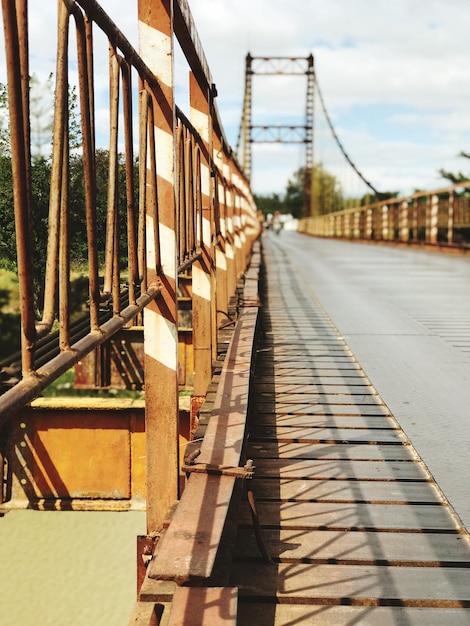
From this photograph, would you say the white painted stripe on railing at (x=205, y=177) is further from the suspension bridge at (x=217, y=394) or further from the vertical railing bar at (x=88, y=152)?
the vertical railing bar at (x=88, y=152)

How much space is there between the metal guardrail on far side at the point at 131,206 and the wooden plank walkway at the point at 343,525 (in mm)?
551

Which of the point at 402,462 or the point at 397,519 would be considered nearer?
the point at 397,519

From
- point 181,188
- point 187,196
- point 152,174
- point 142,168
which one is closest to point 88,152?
point 142,168

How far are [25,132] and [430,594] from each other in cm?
146

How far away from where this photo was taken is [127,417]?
613 cm

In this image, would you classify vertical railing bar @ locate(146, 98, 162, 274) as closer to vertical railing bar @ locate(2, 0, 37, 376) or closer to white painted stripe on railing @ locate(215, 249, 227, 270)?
vertical railing bar @ locate(2, 0, 37, 376)

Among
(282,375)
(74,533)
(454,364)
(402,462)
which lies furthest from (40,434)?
(74,533)

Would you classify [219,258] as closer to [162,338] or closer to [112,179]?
[162,338]

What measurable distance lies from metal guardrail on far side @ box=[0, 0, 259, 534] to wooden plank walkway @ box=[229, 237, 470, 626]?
55 centimetres

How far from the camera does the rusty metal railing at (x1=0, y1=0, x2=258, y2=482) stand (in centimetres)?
123

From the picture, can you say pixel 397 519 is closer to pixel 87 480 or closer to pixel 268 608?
pixel 268 608

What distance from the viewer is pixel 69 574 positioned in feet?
38.4

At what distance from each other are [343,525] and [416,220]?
17506 mm

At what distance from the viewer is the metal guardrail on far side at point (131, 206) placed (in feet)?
4.09
